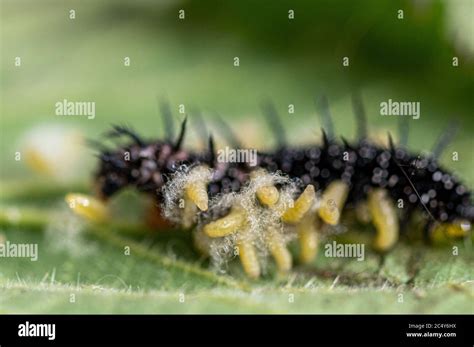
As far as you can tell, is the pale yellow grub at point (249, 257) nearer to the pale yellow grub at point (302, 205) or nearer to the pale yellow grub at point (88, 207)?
the pale yellow grub at point (302, 205)

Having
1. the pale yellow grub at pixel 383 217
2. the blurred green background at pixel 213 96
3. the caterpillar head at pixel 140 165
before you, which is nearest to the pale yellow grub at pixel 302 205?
the blurred green background at pixel 213 96

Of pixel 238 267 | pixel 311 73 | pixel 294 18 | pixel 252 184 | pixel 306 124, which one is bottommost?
pixel 238 267

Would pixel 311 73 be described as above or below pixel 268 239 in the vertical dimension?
above

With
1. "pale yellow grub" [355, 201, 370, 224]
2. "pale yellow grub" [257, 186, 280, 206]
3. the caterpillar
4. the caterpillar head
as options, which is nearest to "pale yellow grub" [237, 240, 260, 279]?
the caterpillar

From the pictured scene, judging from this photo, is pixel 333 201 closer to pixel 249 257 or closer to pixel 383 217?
pixel 383 217
